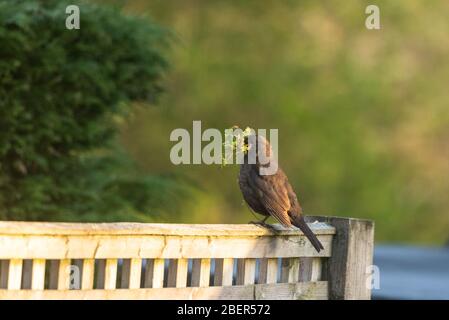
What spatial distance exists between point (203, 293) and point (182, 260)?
0.20 meters

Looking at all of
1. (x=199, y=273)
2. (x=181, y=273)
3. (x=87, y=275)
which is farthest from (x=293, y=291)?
(x=87, y=275)

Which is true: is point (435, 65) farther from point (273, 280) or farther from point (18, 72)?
point (273, 280)

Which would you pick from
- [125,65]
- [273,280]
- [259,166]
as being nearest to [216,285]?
[273,280]

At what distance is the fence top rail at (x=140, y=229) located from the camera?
4539 mm

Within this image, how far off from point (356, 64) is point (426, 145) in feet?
11.8

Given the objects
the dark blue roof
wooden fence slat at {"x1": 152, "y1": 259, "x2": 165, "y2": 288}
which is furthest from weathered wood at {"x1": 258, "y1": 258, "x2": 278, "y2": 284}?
the dark blue roof

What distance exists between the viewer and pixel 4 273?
457 centimetres

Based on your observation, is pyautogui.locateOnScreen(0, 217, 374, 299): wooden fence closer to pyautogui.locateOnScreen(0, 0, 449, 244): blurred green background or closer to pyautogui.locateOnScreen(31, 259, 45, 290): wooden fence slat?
pyautogui.locateOnScreen(31, 259, 45, 290): wooden fence slat

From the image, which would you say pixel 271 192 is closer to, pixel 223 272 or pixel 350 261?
pixel 350 261

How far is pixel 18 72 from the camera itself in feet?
27.4

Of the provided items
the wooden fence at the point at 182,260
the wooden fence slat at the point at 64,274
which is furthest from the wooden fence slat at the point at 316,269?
the wooden fence slat at the point at 64,274

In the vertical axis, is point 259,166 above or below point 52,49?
below

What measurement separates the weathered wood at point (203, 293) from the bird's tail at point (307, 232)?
235 mm
